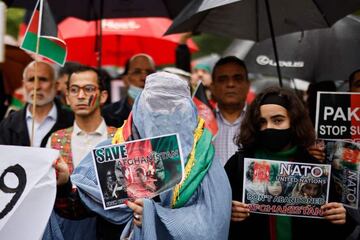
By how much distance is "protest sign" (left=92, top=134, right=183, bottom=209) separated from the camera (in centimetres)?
422

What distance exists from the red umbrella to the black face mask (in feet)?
12.8

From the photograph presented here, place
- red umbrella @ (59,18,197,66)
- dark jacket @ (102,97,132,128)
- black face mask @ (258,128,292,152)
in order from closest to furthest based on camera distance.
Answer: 1. black face mask @ (258,128,292,152)
2. dark jacket @ (102,97,132,128)
3. red umbrella @ (59,18,197,66)

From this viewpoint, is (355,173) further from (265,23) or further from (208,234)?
(265,23)

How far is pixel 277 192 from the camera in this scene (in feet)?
14.8

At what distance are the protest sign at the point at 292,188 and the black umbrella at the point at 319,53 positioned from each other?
2.85m

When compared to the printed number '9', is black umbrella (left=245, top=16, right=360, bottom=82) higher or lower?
→ higher

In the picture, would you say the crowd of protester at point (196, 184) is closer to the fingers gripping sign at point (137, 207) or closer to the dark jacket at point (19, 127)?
the fingers gripping sign at point (137, 207)

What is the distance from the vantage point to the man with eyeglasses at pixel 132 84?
676 centimetres

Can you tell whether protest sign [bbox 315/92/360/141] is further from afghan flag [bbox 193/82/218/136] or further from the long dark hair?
afghan flag [bbox 193/82/218/136]

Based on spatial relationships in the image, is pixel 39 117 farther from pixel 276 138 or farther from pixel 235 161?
pixel 276 138

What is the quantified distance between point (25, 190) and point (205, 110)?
2.13m

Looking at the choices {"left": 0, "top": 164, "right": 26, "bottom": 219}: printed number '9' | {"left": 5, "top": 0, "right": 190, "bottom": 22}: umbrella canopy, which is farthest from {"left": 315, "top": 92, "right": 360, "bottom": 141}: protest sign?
{"left": 5, "top": 0, "right": 190, "bottom": 22}: umbrella canopy

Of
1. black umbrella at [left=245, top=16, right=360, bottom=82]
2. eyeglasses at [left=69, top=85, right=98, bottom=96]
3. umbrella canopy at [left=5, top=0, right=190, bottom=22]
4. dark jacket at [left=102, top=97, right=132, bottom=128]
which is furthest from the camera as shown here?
umbrella canopy at [left=5, top=0, right=190, bottom=22]

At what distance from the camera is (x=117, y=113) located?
6758 mm
